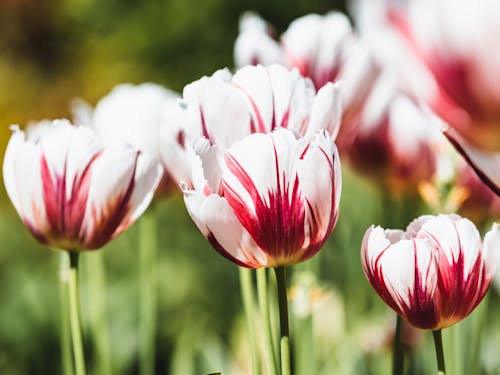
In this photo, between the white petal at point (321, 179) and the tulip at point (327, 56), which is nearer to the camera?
the white petal at point (321, 179)

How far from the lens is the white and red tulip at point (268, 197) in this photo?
38 centimetres

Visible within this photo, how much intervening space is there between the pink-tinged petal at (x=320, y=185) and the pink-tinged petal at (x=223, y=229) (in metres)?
0.03

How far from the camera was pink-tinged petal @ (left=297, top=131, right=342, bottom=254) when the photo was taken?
1.23ft

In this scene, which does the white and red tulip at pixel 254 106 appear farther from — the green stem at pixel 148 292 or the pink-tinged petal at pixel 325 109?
the green stem at pixel 148 292

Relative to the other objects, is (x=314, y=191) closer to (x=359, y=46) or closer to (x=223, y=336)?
(x=359, y=46)

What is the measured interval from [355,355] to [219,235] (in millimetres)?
430

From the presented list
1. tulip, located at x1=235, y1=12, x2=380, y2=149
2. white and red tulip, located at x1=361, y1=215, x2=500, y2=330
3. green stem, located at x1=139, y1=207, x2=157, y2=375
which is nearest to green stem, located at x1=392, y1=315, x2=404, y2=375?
white and red tulip, located at x1=361, y1=215, x2=500, y2=330

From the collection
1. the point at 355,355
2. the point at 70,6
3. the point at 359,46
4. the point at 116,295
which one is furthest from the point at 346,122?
the point at 70,6

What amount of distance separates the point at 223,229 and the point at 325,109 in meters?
0.08

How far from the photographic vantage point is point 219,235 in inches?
15.4

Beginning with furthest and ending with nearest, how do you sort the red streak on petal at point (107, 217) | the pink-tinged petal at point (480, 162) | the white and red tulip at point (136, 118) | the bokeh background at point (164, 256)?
the bokeh background at point (164, 256), the white and red tulip at point (136, 118), the red streak on petal at point (107, 217), the pink-tinged petal at point (480, 162)

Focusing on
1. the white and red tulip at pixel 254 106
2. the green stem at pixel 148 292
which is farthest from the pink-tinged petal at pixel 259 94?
the green stem at pixel 148 292

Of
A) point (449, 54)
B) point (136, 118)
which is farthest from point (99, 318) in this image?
point (449, 54)

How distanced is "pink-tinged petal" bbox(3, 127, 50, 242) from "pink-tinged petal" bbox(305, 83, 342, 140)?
141 millimetres
